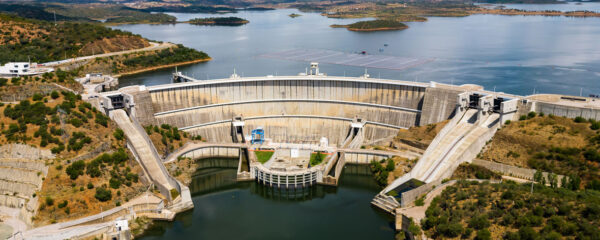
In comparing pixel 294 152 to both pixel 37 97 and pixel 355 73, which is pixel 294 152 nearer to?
pixel 37 97

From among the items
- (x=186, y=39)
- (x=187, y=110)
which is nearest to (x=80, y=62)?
(x=187, y=110)

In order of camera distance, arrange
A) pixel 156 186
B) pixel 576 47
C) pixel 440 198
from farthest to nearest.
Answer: pixel 576 47 → pixel 156 186 → pixel 440 198

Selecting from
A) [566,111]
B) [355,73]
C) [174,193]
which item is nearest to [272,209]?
[174,193]

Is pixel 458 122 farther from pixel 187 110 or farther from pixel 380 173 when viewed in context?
pixel 187 110

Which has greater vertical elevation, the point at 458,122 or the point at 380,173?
the point at 458,122

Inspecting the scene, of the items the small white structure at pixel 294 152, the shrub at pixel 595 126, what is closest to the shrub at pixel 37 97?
the small white structure at pixel 294 152

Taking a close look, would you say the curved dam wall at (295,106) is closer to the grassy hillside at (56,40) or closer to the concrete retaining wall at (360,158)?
the concrete retaining wall at (360,158)

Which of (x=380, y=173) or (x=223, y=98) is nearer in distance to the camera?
(x=380, y=173)
